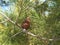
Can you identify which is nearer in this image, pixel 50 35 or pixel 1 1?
pixel 50 35

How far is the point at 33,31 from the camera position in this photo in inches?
43.2

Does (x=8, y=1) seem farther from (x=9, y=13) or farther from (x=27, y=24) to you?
(x=27, y=24)

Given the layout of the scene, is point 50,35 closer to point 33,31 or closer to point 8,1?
point 33,31

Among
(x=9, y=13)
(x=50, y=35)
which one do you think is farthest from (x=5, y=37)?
(x=50, y=35)

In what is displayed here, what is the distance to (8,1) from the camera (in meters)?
1.09

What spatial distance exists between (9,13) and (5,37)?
0.39ft

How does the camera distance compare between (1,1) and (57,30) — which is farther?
(1,1)

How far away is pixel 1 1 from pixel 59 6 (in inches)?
12.1

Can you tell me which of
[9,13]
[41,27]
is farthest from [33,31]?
[9,13]

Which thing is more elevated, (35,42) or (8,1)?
(8,1)

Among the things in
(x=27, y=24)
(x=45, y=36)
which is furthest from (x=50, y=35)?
(x=27, y=24)

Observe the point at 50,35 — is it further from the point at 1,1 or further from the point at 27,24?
the point at 1,1

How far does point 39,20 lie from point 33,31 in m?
0.06

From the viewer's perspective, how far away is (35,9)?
1.09 m
